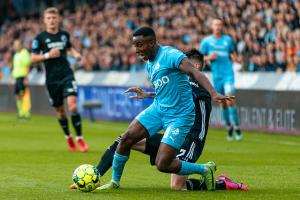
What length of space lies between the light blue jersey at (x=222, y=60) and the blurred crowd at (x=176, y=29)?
1.79 feet

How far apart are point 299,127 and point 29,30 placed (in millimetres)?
21790

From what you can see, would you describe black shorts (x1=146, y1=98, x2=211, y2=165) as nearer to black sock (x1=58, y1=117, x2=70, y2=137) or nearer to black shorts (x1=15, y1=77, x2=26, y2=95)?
black sock (x1=58, y1=117, x2=70, y2=137)

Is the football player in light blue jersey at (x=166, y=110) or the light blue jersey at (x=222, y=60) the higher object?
the football player in light blue jersey at (x=166, y=110)

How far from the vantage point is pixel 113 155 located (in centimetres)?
1056

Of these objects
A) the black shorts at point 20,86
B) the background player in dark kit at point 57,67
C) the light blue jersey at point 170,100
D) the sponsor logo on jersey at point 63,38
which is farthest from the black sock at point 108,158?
the black shorts at point 20,86

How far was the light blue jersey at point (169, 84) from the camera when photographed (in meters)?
9.91

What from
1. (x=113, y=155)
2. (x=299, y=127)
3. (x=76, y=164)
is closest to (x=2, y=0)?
(x=299, y=127)

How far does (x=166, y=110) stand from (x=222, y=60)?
9.27 meters

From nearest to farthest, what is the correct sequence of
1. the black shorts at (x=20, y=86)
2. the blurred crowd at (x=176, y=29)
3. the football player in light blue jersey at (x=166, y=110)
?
1. the football player in light blue jersey at (x=166, y=110)
2. the blurred crowd at (x=176, y=29)
3. the black shorts at (x=20, y=86)

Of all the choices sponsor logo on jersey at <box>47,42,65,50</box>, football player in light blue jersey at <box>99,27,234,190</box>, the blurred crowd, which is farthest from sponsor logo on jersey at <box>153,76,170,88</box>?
the blurred crowd

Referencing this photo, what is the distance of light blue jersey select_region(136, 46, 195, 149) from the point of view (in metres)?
9.95

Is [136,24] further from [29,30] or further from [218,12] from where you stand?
[29,30]

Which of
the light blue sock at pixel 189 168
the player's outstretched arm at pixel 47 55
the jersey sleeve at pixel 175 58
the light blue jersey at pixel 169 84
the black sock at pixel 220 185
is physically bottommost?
the black sock at pixel 220 185

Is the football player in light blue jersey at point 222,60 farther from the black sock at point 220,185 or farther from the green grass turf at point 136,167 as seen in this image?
the black sock at point 220,185
